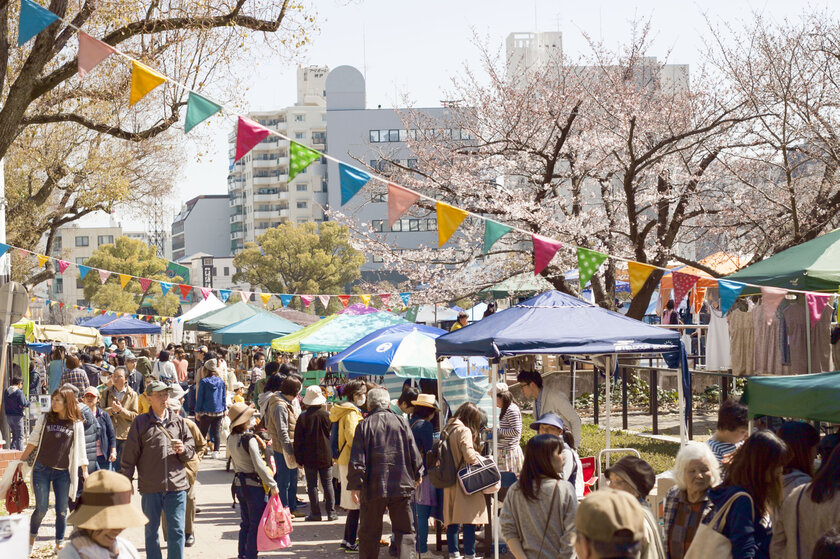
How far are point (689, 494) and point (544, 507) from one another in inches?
30.7

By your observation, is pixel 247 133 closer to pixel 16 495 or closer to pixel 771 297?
pixel 16 495

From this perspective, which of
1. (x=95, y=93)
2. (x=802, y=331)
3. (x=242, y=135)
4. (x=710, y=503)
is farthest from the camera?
(x=95, y=93)

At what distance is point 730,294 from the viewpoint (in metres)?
9.95

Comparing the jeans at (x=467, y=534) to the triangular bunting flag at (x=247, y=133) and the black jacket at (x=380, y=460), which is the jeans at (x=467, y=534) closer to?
the black jacket at (x=380, y=460)

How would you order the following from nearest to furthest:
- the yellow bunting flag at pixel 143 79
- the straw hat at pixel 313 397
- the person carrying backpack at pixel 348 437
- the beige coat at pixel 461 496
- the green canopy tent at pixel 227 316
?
the beige coat at pixel 461 496 → the yellow bunting flag at pixel 143 79 → the person carrying backpack at pixel 348 437 → the straw hat at pixel 313 397 → the green canopy tent at pixel 227 316

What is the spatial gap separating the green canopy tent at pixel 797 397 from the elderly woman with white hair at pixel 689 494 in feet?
5.14

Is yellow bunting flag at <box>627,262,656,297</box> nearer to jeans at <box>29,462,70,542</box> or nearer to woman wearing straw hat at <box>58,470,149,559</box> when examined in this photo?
jeans at <box>29,462,70,542</box>

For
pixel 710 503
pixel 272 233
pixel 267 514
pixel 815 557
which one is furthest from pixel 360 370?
pixel 272 233

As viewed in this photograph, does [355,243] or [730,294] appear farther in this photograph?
[355,243]

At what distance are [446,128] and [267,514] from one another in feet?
58.5

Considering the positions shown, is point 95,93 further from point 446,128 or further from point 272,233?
point 272,233

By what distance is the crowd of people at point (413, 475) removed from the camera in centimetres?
441

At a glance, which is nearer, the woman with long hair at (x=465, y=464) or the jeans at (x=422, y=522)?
the woman with long hair at (x=465, y=464)

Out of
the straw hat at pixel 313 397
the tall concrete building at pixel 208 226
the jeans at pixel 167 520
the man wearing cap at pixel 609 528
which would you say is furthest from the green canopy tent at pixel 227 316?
the tall concrete building at pixel 208 226
